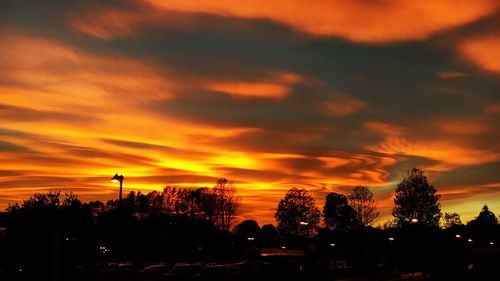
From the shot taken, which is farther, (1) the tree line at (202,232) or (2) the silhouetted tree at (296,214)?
(2) the silhouetted tree at (296,214)

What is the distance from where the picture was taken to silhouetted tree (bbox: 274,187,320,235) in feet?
418

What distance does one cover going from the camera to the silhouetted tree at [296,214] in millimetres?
127312

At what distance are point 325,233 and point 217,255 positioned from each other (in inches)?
2684

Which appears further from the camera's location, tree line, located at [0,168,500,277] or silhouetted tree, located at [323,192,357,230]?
silhouetted tree, located at [323,192,357,230]

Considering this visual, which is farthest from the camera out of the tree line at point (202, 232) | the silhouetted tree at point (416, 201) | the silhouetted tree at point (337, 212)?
the silhouetted tree at point (337, 212)

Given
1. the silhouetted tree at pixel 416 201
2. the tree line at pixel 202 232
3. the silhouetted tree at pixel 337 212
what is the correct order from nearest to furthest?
the tree line at pixel 202 232, the silhouetted tree at pixel 416 201, the silhouetted tree at pixel 337 212

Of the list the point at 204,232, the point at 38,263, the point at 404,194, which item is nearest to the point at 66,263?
the point at 38,263

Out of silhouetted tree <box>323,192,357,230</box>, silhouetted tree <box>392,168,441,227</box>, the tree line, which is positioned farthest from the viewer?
silhouetted tree <box>323,192,357,230</box>

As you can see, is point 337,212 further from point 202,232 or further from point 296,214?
point 202,232

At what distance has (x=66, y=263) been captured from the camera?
20.4m

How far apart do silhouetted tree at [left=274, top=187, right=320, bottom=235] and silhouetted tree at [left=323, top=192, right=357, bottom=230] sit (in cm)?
1545

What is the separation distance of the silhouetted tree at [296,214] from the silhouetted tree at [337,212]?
15.4 metres

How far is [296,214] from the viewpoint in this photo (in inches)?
5027

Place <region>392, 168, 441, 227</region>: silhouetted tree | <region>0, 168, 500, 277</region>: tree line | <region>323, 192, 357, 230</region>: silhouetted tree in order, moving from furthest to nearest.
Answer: <region>323, 192, 357, 230</region>: silhouetted tree
<region>392, 168, 441, 227</region>: silhouetted tree
<region>0, 168, 500, 277</region>: tree line
